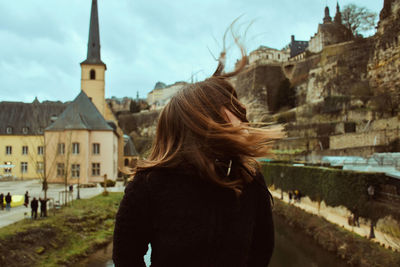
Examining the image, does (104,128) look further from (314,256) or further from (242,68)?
(242,68)

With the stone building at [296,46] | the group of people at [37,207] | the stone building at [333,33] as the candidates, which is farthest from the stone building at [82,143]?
the stone building at [296,46]

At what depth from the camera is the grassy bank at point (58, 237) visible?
11.4m

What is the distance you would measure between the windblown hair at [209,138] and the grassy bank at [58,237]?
11434 mm

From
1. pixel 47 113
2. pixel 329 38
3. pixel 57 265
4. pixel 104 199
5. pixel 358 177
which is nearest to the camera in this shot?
pixel 57 265

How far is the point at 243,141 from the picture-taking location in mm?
1436

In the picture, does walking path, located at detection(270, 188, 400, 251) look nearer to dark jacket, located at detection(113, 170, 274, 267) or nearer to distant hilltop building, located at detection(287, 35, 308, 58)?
dark jacket, located at detection(113, 170, 274, 267)

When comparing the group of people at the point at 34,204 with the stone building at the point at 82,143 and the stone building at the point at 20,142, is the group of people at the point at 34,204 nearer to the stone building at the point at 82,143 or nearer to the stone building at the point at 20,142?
the stone building at the point at 20,142

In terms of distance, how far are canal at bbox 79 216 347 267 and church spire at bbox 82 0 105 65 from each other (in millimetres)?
33795

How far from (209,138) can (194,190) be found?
0.23 m

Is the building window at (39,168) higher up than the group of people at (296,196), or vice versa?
the building window at (39,168)

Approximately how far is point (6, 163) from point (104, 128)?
14742 millimetres

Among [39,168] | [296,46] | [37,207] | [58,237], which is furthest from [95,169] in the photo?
[296,46]

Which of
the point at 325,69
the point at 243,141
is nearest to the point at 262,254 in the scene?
the point at 243,141

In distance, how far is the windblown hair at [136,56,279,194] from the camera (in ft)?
4.55
